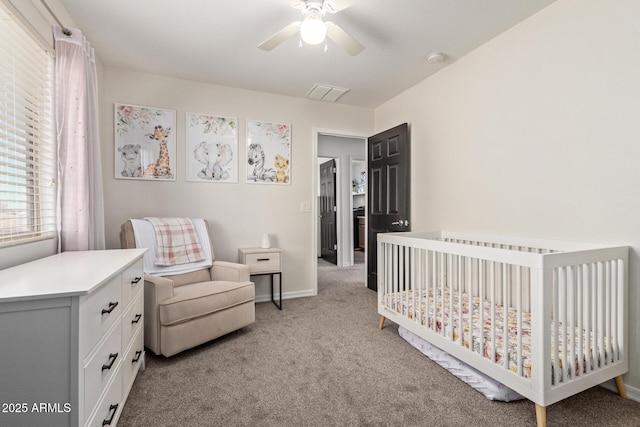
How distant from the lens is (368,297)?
347 cm

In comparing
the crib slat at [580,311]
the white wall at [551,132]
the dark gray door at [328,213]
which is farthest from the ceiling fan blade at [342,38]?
the dark gray door at [328,213]

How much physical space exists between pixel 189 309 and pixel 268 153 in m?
1.89

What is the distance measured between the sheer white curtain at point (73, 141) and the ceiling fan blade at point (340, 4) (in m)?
1.59

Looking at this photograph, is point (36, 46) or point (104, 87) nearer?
point (36, 46)

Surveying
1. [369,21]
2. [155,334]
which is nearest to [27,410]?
[155,334]

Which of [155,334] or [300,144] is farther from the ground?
[300,144]

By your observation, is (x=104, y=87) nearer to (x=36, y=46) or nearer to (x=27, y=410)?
(x=36, y=46)

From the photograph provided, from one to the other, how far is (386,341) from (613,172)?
176cm

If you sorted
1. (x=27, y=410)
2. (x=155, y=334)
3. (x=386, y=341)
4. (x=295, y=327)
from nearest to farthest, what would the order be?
(x=27, y=410) < (x=155, y=334) < (x=386, y=341) < (x=295, y=327)

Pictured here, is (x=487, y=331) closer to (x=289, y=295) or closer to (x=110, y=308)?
(x=110, y=308)

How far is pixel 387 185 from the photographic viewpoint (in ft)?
11.4

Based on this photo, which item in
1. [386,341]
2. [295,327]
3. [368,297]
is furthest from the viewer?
[368,297]

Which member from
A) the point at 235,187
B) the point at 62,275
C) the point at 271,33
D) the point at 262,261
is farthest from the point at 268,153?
the point at 62,275

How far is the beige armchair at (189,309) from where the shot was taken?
6.38ft
